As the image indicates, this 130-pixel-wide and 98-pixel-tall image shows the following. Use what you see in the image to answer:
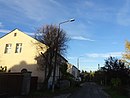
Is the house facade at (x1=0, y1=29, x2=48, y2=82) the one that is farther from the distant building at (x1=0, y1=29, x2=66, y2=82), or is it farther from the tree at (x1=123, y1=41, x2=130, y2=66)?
the tree at (x1=123, y1=41, x2=130, y2=66)

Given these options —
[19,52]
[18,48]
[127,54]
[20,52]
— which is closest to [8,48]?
[18,48]

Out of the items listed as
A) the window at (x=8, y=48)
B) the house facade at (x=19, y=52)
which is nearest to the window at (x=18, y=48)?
the house facade at (x=19, y=52)

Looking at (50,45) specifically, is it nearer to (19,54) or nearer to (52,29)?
(52,29)

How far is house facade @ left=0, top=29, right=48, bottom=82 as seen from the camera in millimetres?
37625

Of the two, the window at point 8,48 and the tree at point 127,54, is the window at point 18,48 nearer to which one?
the window at point 8,48

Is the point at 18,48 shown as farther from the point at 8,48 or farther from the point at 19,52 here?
the point at 8,48

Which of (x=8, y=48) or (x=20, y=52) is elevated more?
(x=8, y=48)

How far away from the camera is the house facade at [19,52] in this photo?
37.6 metres

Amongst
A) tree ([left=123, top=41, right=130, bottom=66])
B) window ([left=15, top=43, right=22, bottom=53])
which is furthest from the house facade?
tree ([left=123, top=41, right=130, bottom=66])

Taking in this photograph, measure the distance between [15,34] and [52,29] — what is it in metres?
8.57

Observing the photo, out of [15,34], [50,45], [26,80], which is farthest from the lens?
[15,34]

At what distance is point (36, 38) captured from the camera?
3725 centimetres

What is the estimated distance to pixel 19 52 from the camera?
39688 millimetres

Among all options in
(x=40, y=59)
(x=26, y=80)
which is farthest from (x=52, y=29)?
(x=26, y=80)
